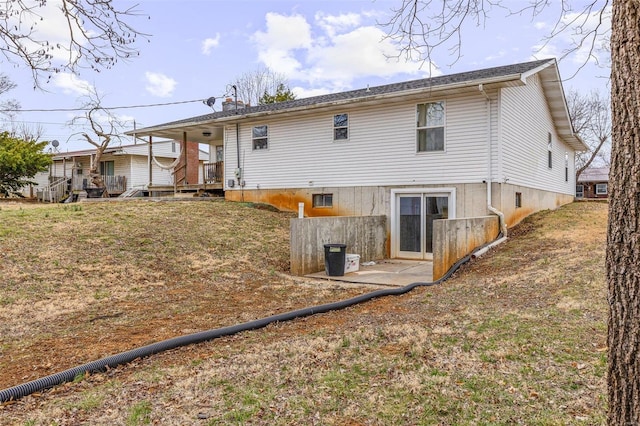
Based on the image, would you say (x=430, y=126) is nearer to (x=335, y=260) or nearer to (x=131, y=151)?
(x=335, y=260)

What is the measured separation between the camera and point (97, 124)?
22.2 metres

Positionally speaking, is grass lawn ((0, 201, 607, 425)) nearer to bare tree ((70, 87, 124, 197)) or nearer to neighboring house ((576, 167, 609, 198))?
bare tree ((70, 87, 124, 197))

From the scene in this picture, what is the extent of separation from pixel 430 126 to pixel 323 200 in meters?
3.97

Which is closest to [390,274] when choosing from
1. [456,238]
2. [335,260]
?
[335,260]

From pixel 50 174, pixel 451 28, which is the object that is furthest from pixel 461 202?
pixel 50 174

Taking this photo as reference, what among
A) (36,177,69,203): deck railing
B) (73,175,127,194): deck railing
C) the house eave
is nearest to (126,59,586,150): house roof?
the house eave

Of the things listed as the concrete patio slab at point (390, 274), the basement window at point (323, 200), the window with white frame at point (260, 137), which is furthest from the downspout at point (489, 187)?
the window with white frame at point (260, 137)

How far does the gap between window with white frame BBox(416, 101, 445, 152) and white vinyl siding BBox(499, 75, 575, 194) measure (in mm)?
1507

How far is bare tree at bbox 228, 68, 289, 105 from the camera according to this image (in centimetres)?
3406

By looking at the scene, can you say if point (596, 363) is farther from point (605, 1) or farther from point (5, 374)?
point (5, 374)

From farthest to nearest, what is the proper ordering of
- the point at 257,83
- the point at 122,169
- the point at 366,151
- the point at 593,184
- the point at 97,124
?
the point at 593,184, the point at 257,83, the point at 122,169, the point at 97,124, the point at 366,151

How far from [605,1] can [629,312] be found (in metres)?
3.32

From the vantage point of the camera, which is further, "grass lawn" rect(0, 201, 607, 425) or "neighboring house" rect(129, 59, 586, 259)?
"neighboring house" rect(129, 59, 586, 259)

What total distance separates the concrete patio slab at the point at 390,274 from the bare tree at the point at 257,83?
25.9m
